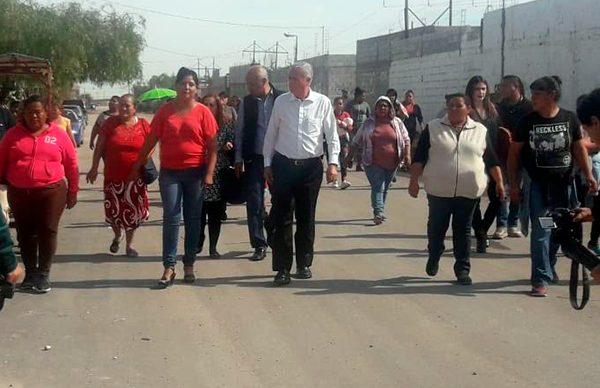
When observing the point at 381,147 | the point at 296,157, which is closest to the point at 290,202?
the point at 296,157

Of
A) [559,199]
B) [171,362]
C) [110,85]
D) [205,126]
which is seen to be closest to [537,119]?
[559,199]

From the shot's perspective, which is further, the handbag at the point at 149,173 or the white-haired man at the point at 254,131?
the handbag at the point at 149,173

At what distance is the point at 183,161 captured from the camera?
8461mm

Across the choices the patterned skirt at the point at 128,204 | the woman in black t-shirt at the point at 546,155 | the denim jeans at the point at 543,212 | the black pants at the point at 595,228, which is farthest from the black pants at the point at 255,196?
the black pants at the point at 595,228

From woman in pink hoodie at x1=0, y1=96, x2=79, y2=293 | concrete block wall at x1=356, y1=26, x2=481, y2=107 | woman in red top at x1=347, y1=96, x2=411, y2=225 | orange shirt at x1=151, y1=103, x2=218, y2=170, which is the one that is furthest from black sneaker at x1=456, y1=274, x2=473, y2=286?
concrete block wall at x1=356, y1=26, x2=481, y2=107

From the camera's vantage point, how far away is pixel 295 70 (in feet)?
28.3

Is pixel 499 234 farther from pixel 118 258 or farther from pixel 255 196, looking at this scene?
pixel 118 258

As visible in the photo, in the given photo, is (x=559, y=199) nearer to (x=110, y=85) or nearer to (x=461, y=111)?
(x=461, y=111)

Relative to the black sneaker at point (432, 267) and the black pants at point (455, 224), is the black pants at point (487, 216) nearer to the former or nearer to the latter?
the black pants at point (455, 224)

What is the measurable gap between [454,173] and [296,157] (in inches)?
58.3

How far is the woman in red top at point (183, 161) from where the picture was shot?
8.46m

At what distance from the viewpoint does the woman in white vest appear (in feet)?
28.1

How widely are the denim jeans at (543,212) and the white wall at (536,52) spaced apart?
47.1 feet

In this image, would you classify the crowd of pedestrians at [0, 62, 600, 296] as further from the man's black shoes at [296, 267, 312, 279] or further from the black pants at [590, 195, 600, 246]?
the black pants at [590, 195, 600, 246]
